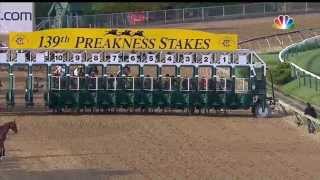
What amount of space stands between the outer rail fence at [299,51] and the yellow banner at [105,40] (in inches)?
135

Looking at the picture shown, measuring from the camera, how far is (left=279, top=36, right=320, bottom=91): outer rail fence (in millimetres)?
27067

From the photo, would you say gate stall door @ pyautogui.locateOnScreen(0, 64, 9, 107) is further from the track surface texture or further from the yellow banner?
the track surface texture

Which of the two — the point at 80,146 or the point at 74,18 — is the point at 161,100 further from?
the point at 74,18

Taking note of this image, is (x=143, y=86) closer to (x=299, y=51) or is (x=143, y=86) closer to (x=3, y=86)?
(x=3, y=86)

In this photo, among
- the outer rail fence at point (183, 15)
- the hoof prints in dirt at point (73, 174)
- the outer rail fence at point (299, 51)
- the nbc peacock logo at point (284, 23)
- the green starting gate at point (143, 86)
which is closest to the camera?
the hoof prints in dirt at point (73, 174)

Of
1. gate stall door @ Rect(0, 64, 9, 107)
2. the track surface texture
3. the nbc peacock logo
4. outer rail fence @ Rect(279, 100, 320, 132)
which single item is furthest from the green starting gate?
the nbc peacock logo

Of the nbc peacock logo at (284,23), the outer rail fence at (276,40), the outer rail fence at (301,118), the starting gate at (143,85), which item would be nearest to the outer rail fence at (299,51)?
the outer rail fence at (301,118)

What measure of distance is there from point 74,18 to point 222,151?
3580cm

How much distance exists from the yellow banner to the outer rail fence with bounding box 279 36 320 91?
3421 mm

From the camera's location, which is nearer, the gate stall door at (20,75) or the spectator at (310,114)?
the spectator at (310,114)

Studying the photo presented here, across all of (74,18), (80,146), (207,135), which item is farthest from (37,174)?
(74,18)

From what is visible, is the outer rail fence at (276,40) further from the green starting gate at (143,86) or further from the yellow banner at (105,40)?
the yellow banner at (105,40)

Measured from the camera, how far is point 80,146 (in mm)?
19438

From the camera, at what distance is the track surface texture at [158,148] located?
53.0 ft
